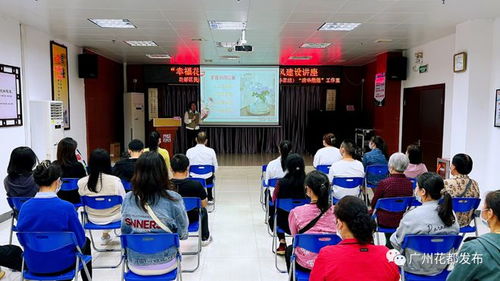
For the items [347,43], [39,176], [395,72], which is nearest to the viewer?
[39,176]

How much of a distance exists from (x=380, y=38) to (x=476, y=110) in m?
2.31

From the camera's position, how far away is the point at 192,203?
3.47m

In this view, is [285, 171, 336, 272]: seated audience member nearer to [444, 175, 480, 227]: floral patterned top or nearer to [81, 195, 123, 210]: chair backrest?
[444, 175, 480, 227]: floral patterned top

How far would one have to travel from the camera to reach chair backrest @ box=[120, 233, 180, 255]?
7.59 ft

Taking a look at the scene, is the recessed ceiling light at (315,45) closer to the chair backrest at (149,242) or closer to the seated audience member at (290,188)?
the seated audience member at (290,188)

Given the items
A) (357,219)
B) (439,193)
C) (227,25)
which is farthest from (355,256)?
(227,25)

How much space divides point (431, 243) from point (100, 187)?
283 cm

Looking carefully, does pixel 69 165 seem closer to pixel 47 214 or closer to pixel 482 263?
pixel 47 214

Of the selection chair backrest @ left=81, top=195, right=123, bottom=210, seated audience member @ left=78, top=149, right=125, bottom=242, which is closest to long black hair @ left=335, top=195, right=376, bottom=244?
chair backrest @ left=81, top=195, right=123, bottom=210

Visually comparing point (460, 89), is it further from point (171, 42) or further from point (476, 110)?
point (171, 42)

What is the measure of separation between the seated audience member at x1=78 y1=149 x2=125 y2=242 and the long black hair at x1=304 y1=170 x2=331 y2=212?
1.94 meters

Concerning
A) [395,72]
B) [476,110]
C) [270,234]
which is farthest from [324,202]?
[395,72]

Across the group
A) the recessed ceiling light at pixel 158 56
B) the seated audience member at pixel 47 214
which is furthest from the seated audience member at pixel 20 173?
the recessed ceiling light at pixel 158 56

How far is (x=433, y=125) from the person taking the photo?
7566 mm
